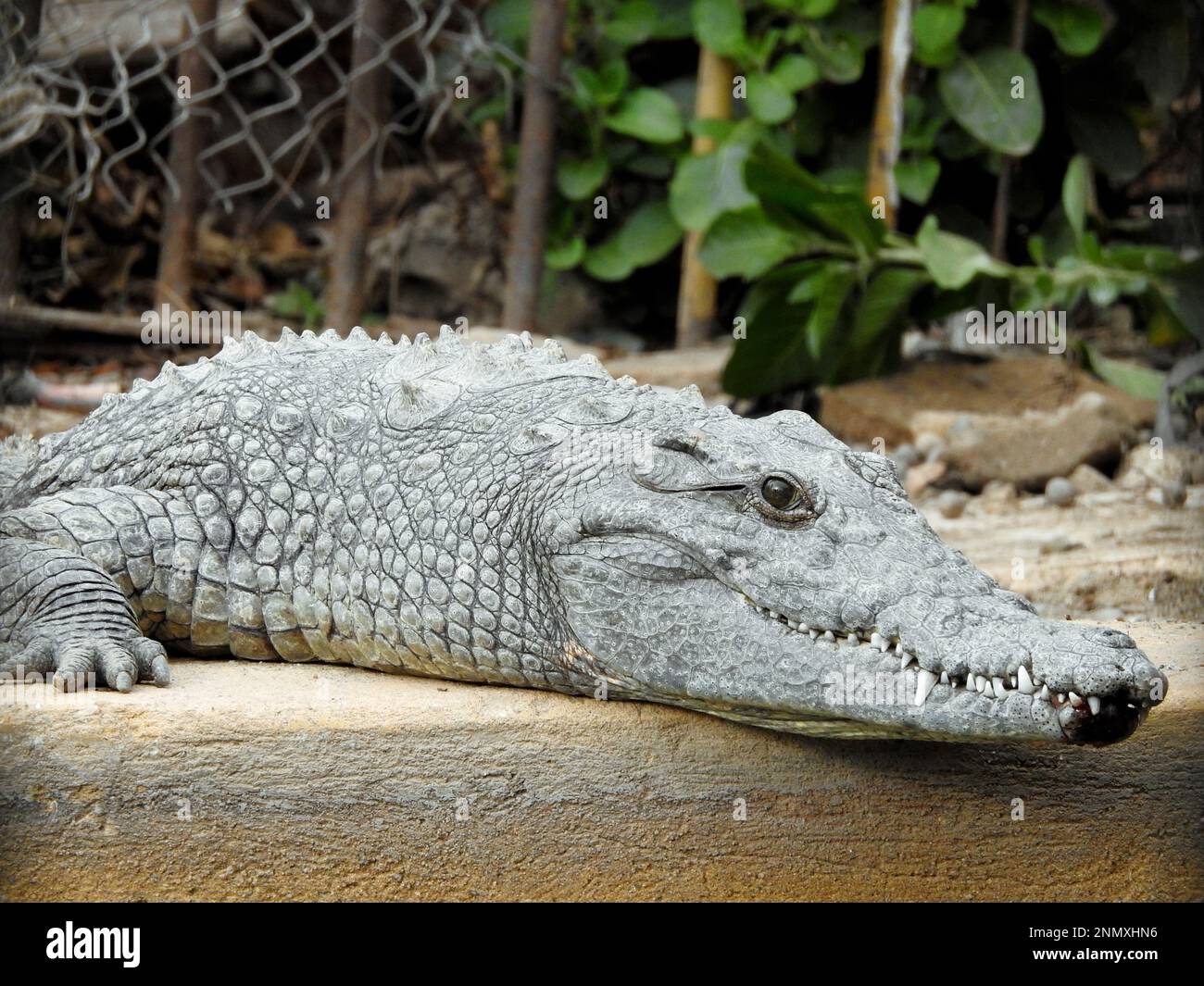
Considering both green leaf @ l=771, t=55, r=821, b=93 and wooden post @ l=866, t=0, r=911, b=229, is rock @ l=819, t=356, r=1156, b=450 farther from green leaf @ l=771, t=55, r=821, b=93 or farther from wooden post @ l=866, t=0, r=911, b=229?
green leaf @ l=771, t=55, r=821, b=93

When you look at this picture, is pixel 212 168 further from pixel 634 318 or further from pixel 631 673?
pixel 631 673

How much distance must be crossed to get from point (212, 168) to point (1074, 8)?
5.44 m

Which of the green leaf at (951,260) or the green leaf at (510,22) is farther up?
the green leaf at (510,22)

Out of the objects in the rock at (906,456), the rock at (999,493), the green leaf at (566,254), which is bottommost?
the rock at (999,493)

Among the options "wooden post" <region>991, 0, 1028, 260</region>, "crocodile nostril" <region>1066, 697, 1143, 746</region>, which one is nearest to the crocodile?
"crocodile nostril" <region>1066, 697, 1143, 746</region>

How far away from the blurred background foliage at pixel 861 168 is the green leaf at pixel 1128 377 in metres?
0.05

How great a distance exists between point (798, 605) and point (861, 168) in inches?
240

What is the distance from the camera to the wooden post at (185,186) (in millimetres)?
6965

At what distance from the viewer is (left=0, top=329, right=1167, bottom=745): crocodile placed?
2.65 meters

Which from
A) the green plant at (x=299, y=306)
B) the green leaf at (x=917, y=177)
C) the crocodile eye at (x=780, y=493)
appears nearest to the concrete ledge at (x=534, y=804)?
the crocodile eye at (x=780, y=493)

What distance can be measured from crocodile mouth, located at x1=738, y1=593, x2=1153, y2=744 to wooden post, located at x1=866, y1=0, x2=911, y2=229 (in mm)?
5244

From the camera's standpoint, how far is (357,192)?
22.7 ft

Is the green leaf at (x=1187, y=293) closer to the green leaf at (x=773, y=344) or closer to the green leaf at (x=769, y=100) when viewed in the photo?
the green leaf at (x=773, y=344)

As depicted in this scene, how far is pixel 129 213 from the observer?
8.08 m
